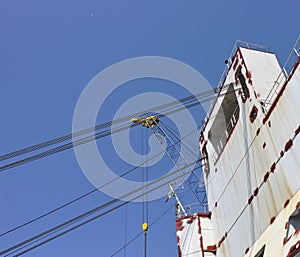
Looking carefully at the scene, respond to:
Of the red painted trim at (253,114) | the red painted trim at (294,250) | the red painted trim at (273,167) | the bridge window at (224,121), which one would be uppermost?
the bridge window at (224,121)

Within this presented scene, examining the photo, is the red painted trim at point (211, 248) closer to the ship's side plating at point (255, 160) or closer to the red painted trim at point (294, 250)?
the ship's side plating at point (255, 160)

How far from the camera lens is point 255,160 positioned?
647 inches

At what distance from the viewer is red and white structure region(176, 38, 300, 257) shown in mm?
13750

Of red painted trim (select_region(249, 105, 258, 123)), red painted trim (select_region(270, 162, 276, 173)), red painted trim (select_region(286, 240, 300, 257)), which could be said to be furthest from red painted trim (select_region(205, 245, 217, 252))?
red painted trim (select_region(286, 240, 300, 257))

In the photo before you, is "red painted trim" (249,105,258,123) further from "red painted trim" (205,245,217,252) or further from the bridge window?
"red painted trim" (205,245,217,252)

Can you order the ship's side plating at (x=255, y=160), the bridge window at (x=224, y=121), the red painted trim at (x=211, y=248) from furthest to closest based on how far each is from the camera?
the bridge window at (x=224, y=121), the red painted trim at (x=211, y=248), the ship's side plating at (x=255, y=160)

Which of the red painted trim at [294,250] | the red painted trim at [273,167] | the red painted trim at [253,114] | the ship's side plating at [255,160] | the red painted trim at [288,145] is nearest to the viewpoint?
the red painted trim at [294,250]

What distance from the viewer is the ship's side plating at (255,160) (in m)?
13.7

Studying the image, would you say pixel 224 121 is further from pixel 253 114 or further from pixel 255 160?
pixel 255 160

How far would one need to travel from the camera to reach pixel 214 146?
909 inches

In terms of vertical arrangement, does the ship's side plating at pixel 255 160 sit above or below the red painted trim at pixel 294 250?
above

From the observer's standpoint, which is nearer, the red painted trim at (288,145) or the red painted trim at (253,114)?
the red painted trim at (288,145)

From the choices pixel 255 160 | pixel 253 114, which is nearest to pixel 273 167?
pixel 255 160

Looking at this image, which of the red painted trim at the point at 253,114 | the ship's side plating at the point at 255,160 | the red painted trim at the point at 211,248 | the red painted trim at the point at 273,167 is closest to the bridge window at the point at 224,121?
the ship's side plating at the point at 255,160
